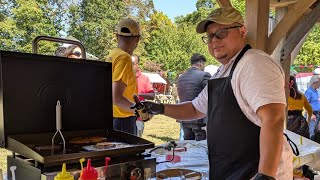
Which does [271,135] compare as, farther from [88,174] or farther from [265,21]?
[265,21]

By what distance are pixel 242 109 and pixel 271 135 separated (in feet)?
0.53

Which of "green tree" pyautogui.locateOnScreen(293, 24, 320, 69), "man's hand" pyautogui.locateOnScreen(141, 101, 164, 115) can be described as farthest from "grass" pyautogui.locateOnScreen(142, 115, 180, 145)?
"green tree" pyautogui.locateOnScreen(293, 24, 320, 69)

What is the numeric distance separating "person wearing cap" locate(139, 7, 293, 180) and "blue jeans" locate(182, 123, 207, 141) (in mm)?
2830

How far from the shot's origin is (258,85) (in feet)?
3.66

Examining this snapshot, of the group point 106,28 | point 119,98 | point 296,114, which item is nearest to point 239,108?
point 119,98

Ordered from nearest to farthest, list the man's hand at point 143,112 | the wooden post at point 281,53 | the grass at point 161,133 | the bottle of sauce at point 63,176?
the bottle of sauce at point 63,176
the man's hand at point 143,112
the wooden post at point 281,53
the grass at point 161,133

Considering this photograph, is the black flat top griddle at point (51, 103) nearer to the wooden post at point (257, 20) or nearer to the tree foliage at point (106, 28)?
the wooden post at point (257, 20)

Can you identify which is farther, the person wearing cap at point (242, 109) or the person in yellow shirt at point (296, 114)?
the person in yellow shirt at point (296, 114)

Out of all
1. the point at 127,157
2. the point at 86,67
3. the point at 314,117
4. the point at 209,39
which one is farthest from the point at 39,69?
the point at 314,117

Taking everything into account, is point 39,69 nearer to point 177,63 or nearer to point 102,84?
point 102,84

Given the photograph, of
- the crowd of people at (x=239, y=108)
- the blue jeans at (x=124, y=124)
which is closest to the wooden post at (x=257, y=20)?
the crowd of people at (x=239, y=108)

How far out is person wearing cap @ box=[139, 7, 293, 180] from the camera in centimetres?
110

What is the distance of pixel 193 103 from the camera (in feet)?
5.67

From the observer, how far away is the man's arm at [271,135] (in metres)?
1.08
